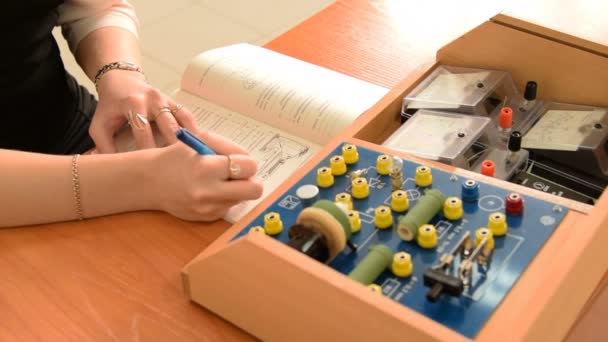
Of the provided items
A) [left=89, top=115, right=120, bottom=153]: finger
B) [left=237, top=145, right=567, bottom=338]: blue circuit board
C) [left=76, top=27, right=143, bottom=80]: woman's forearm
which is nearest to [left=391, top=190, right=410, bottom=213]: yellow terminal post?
[left=237, top=145, right=567, bottom=338]: blue circuit board

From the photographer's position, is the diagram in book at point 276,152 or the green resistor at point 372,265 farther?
the diagram in book at point 276,152

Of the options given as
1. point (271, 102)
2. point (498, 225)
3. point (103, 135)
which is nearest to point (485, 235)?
point (498, 225)

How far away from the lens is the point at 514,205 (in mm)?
750

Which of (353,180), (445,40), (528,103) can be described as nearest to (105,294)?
(353,180)

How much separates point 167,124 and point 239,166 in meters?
0.17

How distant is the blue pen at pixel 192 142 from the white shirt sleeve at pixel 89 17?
41 centimetres

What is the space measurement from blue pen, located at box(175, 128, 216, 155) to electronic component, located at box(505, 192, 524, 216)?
34cm

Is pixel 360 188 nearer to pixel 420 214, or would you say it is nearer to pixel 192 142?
pixel 420 214

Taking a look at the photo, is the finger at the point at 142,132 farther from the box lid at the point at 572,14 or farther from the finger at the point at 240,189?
the box lid at the point at 572,14

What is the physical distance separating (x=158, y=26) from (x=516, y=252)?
2.07 meters

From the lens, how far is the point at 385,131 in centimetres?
96

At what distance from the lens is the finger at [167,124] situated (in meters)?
1.00

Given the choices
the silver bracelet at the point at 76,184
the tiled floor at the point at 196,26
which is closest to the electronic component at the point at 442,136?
the silver bracelet at the point at 76,184

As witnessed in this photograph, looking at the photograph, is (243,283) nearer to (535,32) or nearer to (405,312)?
(405,312)
